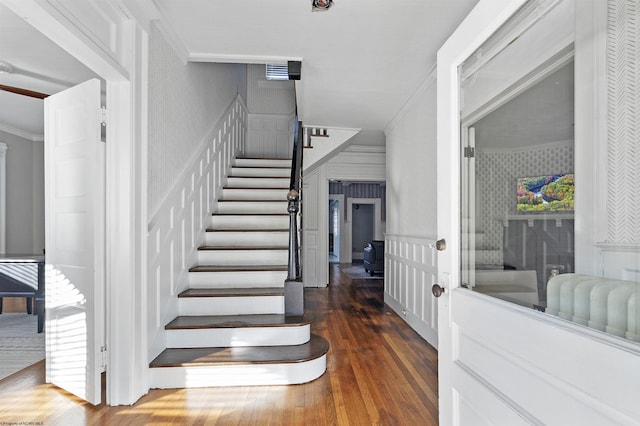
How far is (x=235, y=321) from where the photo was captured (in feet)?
9.04

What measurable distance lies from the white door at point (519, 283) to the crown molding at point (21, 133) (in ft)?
21.8

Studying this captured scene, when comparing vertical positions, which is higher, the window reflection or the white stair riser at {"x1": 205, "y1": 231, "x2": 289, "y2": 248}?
the window reflection

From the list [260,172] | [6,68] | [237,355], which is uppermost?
[6,68]

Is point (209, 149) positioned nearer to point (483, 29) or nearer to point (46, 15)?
point (46, 15)

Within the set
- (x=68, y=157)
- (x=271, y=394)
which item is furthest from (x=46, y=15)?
(x=271, y=394)

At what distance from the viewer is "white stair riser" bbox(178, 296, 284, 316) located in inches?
115

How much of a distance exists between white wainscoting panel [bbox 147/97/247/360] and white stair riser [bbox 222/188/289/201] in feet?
0.49

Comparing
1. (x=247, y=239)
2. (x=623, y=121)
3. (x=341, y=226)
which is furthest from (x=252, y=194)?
(x=341, y=226)

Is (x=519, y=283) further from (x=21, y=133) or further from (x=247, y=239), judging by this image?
(x=21, y=133)

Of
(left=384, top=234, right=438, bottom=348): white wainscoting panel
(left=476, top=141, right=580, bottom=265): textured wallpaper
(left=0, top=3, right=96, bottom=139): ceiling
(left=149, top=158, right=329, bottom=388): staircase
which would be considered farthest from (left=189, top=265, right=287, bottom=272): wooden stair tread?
(left=476, top=141, right=580, bottom=265): textured wallpaper

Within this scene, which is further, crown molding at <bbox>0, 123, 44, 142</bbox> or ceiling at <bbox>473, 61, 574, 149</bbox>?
crown molding at <bbox>0, 123, 44, 142</bbox>

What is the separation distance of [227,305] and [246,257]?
2.33ft

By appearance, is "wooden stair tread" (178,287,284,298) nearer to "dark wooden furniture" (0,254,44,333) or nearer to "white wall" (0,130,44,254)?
"dark wooden furniture" (0,254,44,333)

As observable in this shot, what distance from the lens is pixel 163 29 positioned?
8.23 ft
